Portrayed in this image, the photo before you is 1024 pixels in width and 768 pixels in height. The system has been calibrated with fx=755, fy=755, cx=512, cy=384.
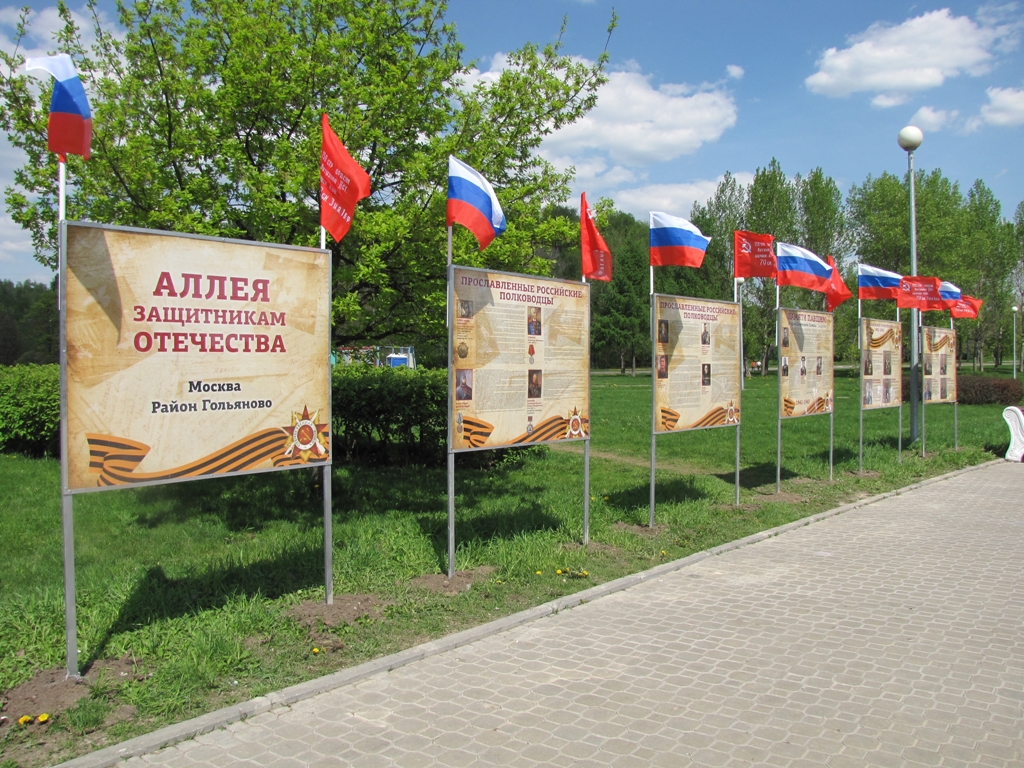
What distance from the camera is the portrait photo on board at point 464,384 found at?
670 centimetres

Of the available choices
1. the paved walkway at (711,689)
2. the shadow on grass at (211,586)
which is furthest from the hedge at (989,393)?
the shadow on grass at (211,586)

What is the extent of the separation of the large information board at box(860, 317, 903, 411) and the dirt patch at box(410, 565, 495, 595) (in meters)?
9.52

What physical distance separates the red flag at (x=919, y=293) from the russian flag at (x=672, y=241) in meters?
8.55

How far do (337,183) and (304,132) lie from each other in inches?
134

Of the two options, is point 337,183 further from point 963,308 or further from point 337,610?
point 963,308

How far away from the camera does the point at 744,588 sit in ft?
22.0

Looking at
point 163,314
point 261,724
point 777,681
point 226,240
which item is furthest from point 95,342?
point 777,681

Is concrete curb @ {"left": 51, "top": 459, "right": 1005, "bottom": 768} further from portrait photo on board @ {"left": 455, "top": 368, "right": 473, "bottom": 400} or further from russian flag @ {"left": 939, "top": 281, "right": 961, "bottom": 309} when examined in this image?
russian flag @ {"left": 939, "top": 281, "right": 961, "bottom": 309}

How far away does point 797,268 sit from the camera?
458 inches

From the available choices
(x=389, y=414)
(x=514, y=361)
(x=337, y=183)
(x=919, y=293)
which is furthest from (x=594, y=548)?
(x=919, y=293)

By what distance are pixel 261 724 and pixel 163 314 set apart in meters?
2.57

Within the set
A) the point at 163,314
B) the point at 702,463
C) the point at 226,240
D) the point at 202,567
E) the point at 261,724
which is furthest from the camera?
the point at 702,463

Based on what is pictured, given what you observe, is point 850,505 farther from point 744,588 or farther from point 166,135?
point 166,135

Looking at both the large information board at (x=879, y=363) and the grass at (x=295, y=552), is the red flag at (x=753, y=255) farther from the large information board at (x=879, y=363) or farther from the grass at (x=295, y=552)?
the large information board at (x=879, y=363)
